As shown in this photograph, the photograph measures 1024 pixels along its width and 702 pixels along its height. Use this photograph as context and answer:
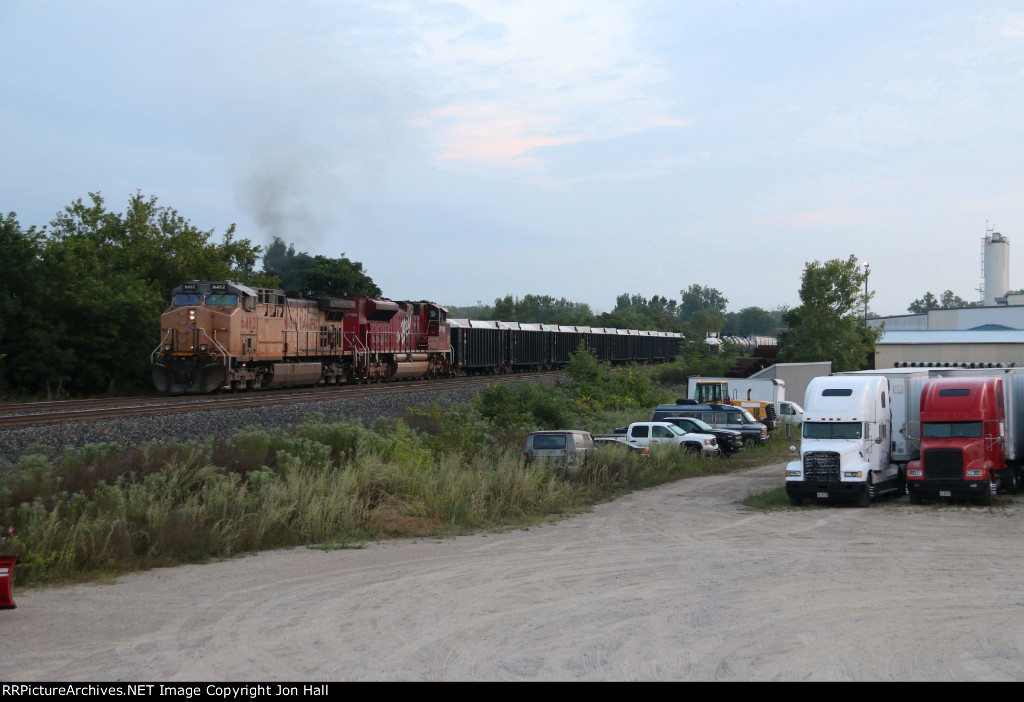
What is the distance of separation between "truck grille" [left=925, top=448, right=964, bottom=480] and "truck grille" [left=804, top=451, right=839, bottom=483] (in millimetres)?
2066

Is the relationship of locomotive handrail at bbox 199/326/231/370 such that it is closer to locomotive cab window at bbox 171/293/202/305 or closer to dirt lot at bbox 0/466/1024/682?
locomotive cab window at bbox 171/293/202/305

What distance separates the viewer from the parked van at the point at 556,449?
70.6ft

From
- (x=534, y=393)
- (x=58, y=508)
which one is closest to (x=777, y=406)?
(x=534, y=393)

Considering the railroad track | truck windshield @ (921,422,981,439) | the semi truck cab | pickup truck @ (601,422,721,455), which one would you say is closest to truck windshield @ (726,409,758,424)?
pickup truck @ (601,422,721,455)

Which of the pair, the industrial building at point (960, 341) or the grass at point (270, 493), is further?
the industrial building at point (960, 341)

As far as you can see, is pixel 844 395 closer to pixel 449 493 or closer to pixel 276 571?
pixel 449 493

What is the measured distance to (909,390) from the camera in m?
22.0

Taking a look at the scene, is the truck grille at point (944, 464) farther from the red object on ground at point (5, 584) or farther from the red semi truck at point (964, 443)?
the red object on ground at point (5, 584)

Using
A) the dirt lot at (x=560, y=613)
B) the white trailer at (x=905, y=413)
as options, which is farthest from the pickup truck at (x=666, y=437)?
the dirt lot at (x=560, y=613)

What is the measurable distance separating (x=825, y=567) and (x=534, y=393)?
70.0 ft

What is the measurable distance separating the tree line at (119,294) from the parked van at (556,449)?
774 inches

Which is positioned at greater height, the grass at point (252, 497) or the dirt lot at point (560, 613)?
the grass at point (252, 497)

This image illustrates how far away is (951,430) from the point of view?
65.1 feet

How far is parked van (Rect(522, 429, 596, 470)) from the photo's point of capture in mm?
21516
